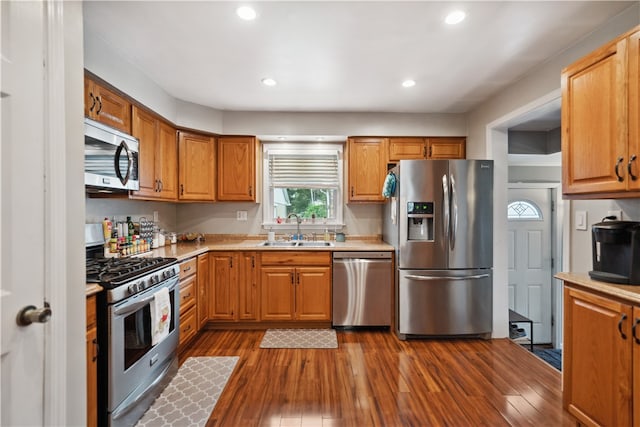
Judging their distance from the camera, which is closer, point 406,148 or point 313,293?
point 313,293

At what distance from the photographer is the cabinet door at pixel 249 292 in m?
3.17

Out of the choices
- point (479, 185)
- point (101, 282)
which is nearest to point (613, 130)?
point (479, 185)

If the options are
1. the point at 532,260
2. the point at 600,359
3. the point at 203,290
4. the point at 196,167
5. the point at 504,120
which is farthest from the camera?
the point at 532,260

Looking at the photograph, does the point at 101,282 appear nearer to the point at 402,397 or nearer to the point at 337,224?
the point at 402,397

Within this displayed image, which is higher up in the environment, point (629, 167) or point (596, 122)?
point (596, 122)

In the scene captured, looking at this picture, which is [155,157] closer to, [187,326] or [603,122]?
[187,326]

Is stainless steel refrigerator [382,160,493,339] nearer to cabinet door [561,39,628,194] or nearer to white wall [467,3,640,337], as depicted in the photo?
white wall [467,3,640,337]

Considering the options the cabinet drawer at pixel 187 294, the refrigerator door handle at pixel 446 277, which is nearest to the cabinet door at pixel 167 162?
the cabinet drawer at pixel 187 294

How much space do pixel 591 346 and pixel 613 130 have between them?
3.80ft

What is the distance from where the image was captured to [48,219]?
0.99m

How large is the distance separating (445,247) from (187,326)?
2515 mm

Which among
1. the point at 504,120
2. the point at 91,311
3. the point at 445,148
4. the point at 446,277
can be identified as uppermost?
the point at 504,120

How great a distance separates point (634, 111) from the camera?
1.46m

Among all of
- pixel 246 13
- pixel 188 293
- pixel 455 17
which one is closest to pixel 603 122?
pixel 455 17
